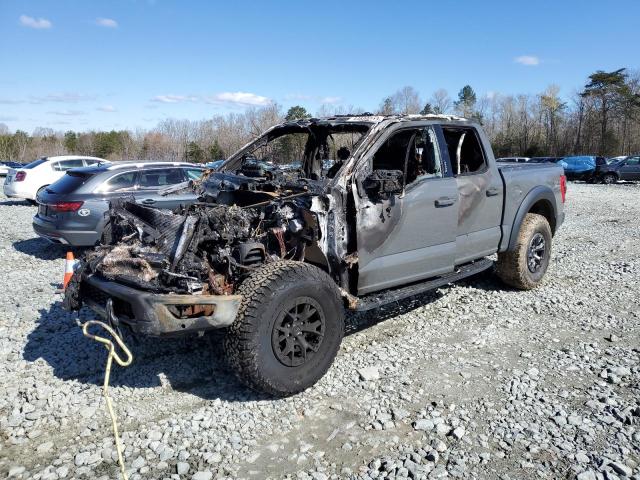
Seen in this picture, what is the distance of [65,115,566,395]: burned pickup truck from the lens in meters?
3.48

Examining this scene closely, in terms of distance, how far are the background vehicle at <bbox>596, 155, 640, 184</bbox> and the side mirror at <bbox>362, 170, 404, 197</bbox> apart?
2639 cm

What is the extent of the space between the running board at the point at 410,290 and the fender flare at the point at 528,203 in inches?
21.1

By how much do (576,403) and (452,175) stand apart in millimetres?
2324

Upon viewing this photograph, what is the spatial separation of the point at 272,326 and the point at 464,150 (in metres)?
3.29

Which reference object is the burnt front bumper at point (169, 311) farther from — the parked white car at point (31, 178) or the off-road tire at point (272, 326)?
the parked white car at point (31, 178)

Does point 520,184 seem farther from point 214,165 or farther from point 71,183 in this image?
point 214,165

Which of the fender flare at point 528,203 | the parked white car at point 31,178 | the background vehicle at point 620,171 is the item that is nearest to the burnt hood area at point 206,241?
the fender flare at point 528,203

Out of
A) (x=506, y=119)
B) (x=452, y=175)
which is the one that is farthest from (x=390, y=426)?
(x=506, y=119)

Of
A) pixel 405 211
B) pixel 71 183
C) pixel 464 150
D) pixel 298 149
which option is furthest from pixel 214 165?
pixel 405 211

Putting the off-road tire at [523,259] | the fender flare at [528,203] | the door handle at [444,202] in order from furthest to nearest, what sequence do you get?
1. the off-road tire at [523,259]
2. the fender flare at [528,203]
3. the door handle at [444,202]

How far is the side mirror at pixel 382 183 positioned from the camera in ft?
13.4

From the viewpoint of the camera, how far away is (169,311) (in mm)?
3301

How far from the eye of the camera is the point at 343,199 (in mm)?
4105

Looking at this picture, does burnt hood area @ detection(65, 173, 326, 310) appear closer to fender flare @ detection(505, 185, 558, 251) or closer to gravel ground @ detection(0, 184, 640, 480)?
gravel ground @ detection(0, 184, 640, 480)
